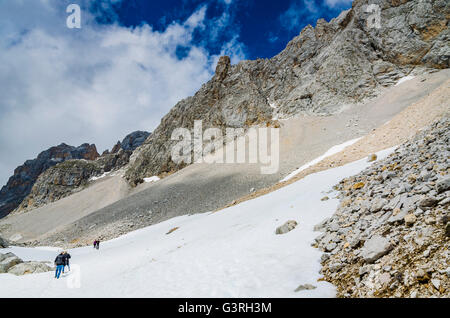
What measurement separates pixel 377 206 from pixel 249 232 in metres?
5.88

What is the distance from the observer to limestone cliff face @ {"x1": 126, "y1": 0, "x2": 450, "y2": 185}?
5028 centimetres

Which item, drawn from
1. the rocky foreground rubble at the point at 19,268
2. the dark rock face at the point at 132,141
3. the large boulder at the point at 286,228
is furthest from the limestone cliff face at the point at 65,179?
the large boulder at the point at 286,228

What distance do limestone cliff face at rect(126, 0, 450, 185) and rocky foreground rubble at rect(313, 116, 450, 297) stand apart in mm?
49897

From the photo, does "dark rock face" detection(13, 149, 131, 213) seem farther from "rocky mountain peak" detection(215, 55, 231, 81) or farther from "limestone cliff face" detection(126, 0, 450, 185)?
"rocky mountain peak" detection(215, 55, 231, 81)

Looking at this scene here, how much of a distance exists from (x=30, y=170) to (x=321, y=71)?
194430 millimetres

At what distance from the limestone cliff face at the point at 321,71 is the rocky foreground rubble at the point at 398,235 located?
49.9 meters

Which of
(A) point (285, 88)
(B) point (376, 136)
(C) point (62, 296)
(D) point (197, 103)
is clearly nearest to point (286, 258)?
(C) point (62, 296)

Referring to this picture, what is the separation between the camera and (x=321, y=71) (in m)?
60.6

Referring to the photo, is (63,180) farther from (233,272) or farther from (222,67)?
(233,272)

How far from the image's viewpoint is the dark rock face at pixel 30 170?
6019 inches

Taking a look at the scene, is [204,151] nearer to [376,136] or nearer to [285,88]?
[285,88]

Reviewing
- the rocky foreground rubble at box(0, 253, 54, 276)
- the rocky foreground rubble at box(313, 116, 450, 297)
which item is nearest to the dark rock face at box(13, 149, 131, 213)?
the rocky foreground rubble at box(0, 253, 54, 276)

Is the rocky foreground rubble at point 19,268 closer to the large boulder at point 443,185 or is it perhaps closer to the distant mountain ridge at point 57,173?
the large boulder at point 443,185

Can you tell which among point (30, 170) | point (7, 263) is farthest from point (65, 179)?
point (7, 263)
